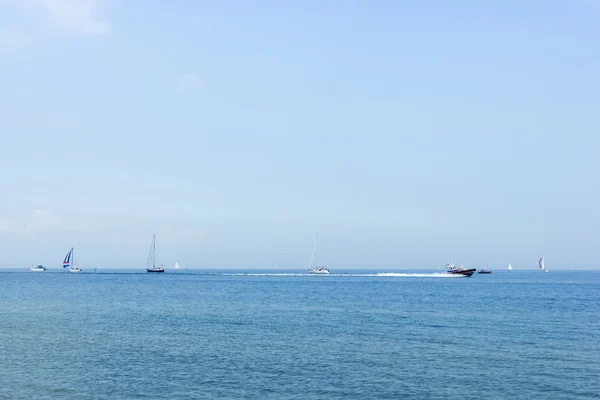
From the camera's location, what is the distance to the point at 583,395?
4206 centimetres

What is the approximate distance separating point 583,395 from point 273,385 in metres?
23.6

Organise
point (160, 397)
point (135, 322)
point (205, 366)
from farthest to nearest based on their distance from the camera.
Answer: point (135, 322), point (205, 366), point (160, 397)

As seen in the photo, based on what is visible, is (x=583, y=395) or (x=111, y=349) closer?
(x=583, y=395)

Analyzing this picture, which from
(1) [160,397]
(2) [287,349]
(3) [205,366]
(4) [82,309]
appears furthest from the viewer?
(4) [82,309]

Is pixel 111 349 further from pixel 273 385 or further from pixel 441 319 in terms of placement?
pixel 441 319

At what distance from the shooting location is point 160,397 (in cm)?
4172

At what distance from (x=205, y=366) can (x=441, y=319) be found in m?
49.8

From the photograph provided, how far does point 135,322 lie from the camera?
8725 centimetres

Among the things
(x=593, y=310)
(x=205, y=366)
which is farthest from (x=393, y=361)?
(x=593, y=310)

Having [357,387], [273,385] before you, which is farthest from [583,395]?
[273,385]

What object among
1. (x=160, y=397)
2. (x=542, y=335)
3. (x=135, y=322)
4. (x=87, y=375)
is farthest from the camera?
(x=135, y=322)

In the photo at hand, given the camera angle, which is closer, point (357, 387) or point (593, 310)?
point (357, 387)

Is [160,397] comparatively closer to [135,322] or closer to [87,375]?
[87,375]

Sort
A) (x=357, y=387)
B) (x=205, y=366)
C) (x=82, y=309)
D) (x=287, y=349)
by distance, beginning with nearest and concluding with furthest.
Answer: (x=357, y=387) → (x=205, y=366) → (x=287, y=349) → (x=82, y=309)
